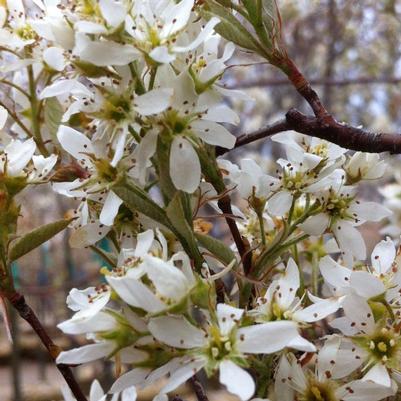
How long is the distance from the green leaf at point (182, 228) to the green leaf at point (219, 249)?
4cm

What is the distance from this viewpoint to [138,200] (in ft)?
2.02

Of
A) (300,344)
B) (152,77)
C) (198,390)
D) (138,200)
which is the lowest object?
(198,390)

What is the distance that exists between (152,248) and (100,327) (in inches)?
3.3

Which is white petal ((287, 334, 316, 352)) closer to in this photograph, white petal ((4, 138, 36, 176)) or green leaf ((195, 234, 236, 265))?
green leaf ((195, 234, 236, 265))

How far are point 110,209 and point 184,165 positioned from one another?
0.08m

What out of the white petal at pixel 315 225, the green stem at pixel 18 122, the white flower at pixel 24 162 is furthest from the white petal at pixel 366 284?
the green stem at pixel 18 122

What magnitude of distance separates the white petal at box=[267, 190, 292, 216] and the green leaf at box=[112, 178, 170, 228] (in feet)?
0.48

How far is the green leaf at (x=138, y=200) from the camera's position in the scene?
616mm

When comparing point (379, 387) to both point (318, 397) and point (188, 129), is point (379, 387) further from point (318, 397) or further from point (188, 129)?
point (188, 129)

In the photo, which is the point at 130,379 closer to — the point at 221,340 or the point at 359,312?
the point at 221,340

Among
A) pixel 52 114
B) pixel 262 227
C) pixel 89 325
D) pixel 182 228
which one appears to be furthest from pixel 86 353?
pixel 52 114

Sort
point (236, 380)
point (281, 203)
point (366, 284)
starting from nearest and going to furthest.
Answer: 1. point (236, 380)
2. point (366, 284)
3. point (281, 203)

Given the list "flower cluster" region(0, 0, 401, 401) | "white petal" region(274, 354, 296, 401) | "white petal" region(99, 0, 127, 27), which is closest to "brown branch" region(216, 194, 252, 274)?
"flower cluster" region(0, 0, 401, 401)

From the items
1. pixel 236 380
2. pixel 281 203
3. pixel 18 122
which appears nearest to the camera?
pixel 236 380
